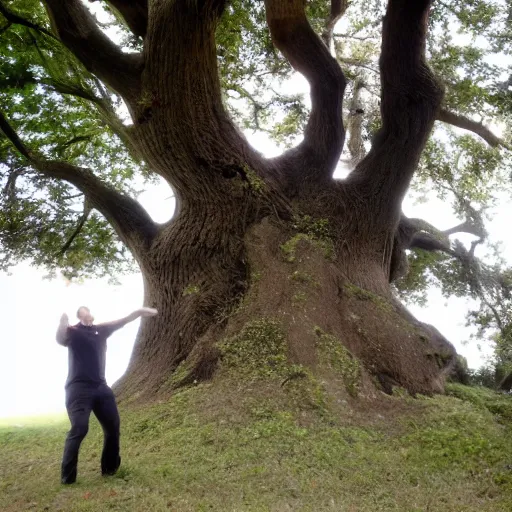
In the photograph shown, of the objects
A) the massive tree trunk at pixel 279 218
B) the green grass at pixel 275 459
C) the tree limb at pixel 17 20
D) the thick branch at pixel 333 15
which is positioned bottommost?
the green grass at pixel 275 459

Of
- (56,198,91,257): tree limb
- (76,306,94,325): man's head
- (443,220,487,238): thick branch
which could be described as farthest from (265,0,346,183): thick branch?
(443,220,487,238): thick branch

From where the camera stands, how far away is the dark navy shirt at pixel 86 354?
3.63m

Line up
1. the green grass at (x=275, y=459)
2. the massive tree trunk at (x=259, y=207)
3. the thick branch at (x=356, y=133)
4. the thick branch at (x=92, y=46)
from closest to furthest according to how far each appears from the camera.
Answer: the green grass at (x=275, y=459)
the massive tree trunk at (x=259, y=207)
the thick branch at (x=92, y=46)
the thick branch at (x=356, y=133)

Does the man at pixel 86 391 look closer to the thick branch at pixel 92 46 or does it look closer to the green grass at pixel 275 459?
the green grass at pixel 275 459

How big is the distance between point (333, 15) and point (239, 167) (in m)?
4.61

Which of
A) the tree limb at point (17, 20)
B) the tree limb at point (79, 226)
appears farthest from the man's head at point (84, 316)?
the tree limb at point (79, 226)

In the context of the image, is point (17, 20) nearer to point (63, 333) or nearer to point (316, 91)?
point (316, 91)

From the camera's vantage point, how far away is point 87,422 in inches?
137

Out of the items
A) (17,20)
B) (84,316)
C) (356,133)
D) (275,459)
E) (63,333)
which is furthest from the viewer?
(356,133)

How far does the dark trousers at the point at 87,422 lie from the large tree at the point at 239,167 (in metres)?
1.39

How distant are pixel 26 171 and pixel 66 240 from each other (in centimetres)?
170

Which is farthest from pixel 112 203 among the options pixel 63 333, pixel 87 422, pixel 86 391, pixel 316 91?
pixel 87 422

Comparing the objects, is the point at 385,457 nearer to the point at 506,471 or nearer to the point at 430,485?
the point at 430,485

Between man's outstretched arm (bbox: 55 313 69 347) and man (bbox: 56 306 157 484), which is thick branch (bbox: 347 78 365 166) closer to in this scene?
man (bbox: 56 306 157 484)
